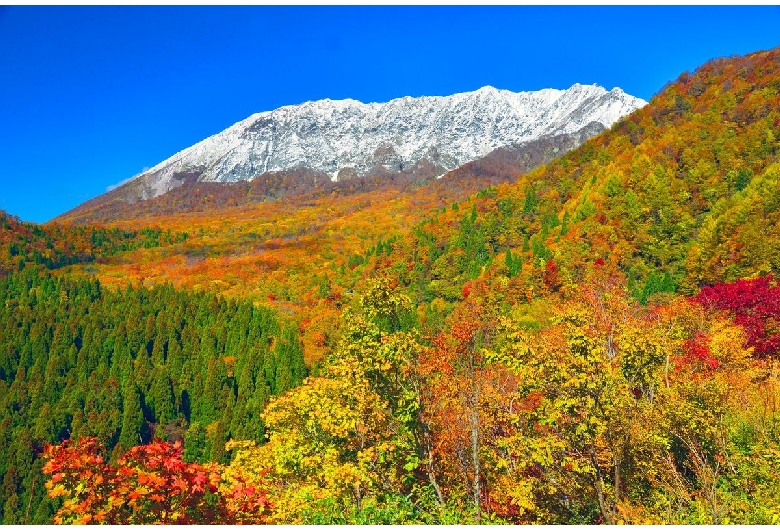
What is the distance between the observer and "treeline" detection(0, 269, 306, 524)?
62219mm

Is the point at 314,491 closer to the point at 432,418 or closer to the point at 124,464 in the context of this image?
the point at 432,418

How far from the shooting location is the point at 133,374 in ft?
247

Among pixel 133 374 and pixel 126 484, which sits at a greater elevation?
pixel 126 484

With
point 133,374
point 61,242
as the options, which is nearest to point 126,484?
point 133,374

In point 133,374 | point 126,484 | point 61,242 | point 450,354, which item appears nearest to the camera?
point 126,484

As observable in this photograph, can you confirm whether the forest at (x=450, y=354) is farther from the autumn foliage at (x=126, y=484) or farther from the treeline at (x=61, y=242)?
the treeline at (x=61, y=242)

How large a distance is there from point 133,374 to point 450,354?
243 ft

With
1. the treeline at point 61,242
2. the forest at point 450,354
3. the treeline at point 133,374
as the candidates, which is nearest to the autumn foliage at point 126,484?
the forest at point 450,354

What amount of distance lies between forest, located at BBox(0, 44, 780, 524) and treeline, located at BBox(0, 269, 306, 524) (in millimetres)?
405

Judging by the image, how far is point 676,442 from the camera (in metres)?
15.4

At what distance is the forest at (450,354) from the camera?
11430 mm

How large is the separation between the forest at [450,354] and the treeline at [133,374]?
0.41m

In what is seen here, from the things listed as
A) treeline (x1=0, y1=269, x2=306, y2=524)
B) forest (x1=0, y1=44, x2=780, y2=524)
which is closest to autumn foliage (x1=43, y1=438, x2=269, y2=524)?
forest (x1=0, y1=44, x2=780, y2=524)

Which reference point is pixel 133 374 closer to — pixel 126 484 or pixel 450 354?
pixel 450 354
